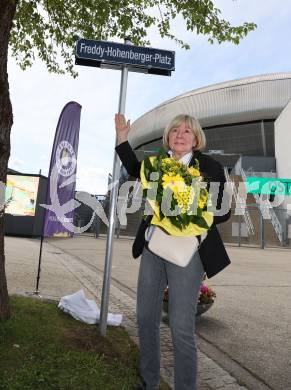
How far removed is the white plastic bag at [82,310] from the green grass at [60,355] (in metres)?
0.09

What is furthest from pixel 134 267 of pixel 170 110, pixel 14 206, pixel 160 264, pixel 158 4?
pixel 170 110

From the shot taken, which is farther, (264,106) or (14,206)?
(264,106)

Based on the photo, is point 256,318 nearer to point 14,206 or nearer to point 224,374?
point 224,374

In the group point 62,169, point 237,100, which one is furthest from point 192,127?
point 237,100

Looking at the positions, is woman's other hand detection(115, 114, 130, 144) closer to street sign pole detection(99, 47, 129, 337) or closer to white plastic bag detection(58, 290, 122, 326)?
street sign pole detection(99, 47, 129, 337)

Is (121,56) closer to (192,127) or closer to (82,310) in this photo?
(192,127)

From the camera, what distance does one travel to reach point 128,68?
12.1 feet

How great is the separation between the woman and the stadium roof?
61.5m

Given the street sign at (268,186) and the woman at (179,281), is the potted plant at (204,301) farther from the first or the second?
the street sign at (268,186)

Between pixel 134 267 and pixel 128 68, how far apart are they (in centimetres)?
771

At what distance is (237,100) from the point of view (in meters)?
63.6

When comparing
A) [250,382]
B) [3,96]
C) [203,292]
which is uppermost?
[3,96]

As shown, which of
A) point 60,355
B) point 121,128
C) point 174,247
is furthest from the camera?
point 121,128

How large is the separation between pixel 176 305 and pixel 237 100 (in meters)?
64.3
